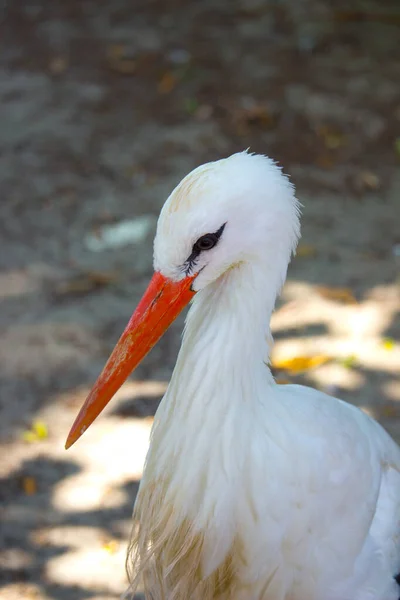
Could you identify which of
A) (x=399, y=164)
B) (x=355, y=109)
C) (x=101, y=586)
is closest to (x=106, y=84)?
(x=355, y=109)

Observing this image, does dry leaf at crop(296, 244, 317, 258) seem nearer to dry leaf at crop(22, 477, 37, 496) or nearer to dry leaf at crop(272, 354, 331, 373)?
dry leaf at crop(272, 354, 331, 373)

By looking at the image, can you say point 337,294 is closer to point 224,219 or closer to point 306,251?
point 306,251

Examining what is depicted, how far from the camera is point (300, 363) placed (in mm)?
3936

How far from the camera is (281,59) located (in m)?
6.38

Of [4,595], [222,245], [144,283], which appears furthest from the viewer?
[144,283]

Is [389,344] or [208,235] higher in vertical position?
[389,344]

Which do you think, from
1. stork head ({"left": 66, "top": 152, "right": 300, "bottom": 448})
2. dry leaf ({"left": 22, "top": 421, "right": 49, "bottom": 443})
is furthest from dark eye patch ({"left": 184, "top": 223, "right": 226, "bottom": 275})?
dry leaf ({"left": 22, "top": 421, "right": 49, "bottom": 443})

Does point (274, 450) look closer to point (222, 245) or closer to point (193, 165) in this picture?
point (222, 245)

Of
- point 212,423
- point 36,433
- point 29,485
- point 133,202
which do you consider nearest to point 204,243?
point 212,423

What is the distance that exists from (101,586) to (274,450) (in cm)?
107

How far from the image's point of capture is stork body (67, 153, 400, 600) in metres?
2.11

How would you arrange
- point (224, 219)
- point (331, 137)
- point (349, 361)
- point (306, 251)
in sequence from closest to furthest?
point (224, 219)
point (349, 361)
point (306, 251)
point (331, 137)

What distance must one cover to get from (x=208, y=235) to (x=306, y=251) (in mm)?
2593

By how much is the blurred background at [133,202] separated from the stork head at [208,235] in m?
1.18
